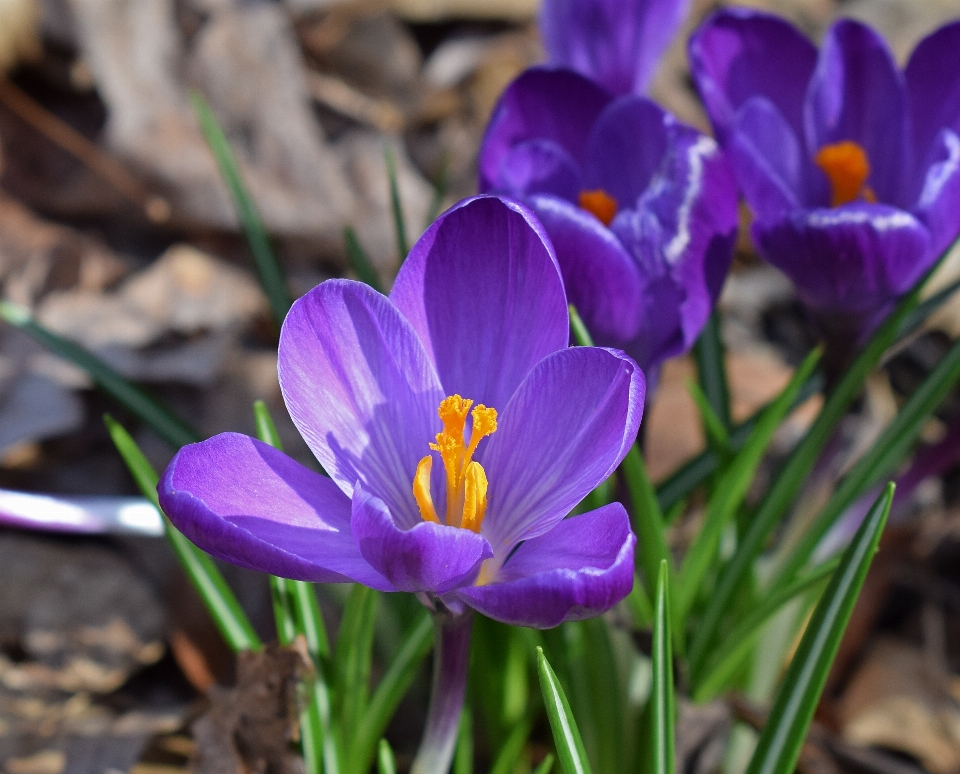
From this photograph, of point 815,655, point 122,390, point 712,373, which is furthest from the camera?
point 712,373

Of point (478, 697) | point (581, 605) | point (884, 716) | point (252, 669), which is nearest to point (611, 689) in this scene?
point (478, 697)

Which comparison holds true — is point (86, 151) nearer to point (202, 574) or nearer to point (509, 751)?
point (202, 574)

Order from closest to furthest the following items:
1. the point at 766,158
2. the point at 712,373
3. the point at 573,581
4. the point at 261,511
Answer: the point at 573,581 → the point at 261,511 → the point at 766,158 → the point at 712,373


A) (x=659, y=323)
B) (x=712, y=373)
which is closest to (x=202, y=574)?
(x=659, y=323)

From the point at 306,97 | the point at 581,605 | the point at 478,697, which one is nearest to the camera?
the point at 581,605

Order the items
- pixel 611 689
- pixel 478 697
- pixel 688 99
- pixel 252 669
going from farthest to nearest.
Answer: pixel 688 99 < pixel 478 697 < pixel 611 689 < pixel 252 669

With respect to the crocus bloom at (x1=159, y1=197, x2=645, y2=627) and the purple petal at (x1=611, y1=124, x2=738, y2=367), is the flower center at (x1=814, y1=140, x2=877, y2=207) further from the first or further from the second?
the crocus bloom at (x1=159, y1=197, x2=645, y2=627)

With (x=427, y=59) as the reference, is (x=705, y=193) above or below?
above

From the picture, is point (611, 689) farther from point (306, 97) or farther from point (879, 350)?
point (306, 97)
